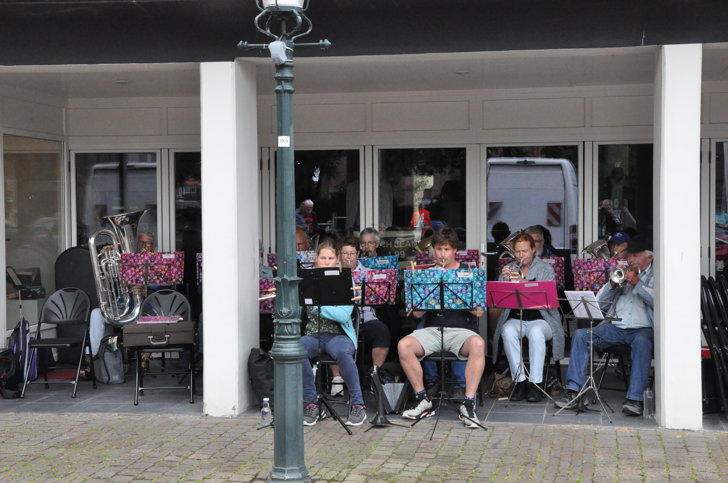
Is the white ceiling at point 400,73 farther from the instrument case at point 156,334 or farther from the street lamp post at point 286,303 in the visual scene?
the street lamp post at point 286,303

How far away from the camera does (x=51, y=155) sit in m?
10.6

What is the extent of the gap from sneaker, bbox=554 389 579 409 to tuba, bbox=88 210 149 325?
3995mm

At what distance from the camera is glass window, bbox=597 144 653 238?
9.91 metres

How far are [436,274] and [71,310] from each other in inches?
158

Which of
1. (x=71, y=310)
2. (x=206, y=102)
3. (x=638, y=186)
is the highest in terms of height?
(x=206, y=102)

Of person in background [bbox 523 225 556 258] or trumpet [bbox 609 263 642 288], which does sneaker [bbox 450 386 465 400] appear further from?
person in background [bbox 523 225 556 258]

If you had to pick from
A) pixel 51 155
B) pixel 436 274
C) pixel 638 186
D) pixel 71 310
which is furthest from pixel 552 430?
pixel 51 155

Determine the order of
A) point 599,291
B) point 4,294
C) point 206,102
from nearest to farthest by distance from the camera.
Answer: point 206,102, point 599,291, point 4,294

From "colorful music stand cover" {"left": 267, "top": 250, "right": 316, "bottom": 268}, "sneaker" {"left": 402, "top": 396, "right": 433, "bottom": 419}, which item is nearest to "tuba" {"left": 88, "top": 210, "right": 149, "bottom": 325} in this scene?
"colorful music stand cover" {"left": 267, "top": 250, "right": 316, "bottom": 268}

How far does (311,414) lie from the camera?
25.2ft

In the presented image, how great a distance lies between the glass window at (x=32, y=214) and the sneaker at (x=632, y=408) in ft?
19.6

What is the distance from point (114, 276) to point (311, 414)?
2806mm

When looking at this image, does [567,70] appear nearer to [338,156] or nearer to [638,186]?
[638,186]

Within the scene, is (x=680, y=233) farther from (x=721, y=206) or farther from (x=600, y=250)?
(x=721, y=206)
